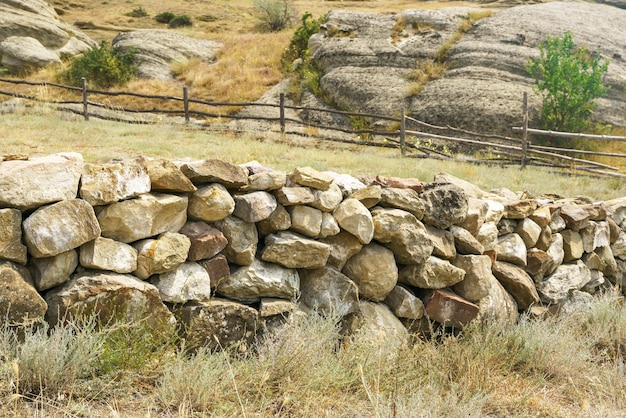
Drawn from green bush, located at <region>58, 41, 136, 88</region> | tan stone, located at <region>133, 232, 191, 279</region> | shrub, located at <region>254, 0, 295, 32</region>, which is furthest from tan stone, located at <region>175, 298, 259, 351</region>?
shrub, located at <region>254, 0, 295, 32</region>

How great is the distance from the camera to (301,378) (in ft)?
9.91

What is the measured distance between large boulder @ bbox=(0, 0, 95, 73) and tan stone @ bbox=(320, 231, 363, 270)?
21889 mm

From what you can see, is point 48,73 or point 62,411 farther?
point 48,73

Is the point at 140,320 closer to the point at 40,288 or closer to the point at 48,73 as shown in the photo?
the point at 40,288

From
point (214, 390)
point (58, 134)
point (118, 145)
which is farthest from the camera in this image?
point (58, 134)

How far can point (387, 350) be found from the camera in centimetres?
355

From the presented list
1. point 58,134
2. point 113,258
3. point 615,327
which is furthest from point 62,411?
point 58,134

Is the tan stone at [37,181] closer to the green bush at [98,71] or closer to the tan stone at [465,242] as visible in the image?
the tan stone at [465,242]

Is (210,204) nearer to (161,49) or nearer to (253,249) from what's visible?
(253,249)

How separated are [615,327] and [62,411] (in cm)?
470

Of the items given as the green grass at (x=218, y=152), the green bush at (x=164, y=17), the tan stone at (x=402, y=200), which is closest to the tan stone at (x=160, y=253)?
the tan stone at (x=402, y=200)

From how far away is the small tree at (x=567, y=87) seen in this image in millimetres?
15008

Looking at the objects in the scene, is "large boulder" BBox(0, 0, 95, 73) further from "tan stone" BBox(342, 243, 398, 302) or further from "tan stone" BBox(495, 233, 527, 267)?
"tan stone" BBox(495, 233, 527, 267)

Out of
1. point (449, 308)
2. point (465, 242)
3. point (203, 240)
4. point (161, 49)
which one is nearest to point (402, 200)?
point (465, 242)
